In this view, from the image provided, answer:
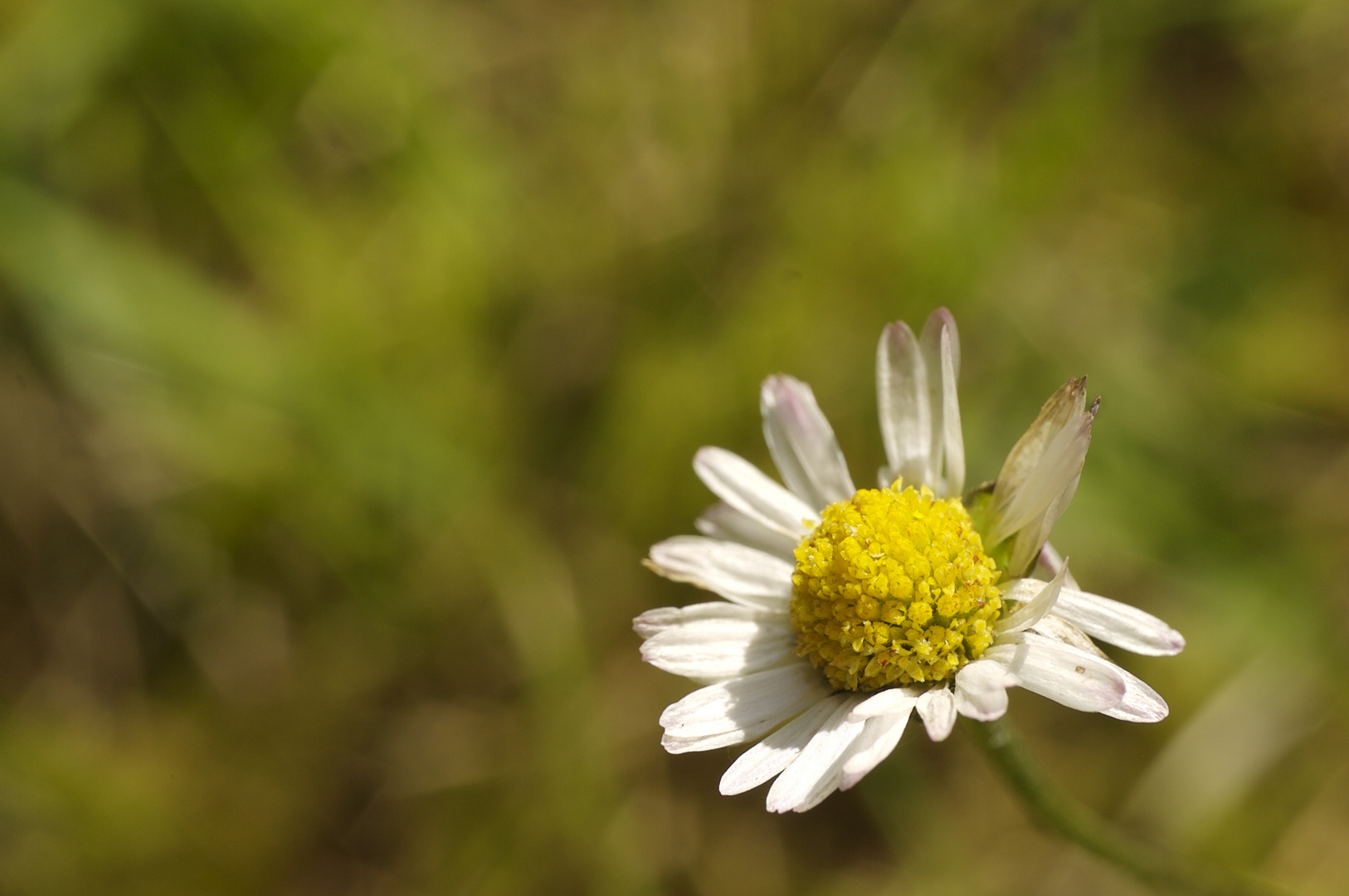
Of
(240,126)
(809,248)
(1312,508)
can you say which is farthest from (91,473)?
(1312,508)

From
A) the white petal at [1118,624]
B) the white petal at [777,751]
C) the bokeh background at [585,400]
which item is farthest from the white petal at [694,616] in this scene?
the bokeh background at [585,400]

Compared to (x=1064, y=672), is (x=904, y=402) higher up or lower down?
higher up

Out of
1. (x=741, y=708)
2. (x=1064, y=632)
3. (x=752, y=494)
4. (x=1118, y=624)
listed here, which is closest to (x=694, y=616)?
(x=741, y=708)

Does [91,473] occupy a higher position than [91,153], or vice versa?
[91,153]

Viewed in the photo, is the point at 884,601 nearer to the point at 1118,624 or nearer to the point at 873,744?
the point at 873,744

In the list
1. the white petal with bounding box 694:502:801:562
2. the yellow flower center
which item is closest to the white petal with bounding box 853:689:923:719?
the yellow flower center

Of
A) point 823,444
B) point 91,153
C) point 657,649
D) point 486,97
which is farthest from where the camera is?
point 486,97

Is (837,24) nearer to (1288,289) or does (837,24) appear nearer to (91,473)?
(1288,289)
